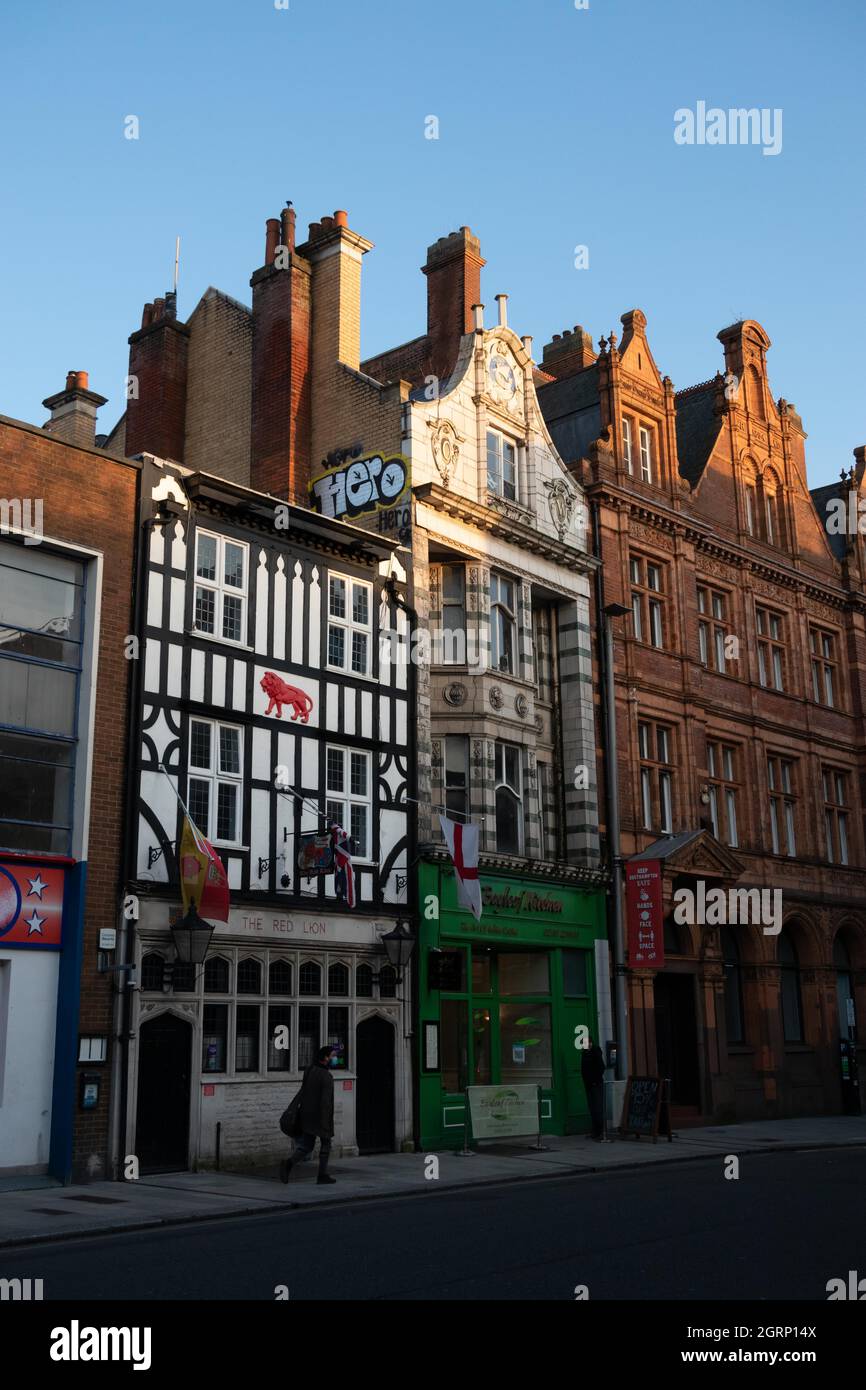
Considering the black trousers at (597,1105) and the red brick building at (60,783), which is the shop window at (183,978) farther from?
the black trousers at (597,1105)

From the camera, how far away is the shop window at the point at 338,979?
23.3 metres

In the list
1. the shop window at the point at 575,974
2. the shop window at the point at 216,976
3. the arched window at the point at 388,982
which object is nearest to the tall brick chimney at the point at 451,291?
the shop window at the point at 575,974

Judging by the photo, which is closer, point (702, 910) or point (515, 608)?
point (515, 608)

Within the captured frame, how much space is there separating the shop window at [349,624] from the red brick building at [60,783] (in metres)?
4.63

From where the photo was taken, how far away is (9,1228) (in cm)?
1388

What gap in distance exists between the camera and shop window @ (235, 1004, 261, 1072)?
2156 centimetres

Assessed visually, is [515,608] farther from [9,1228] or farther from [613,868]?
[9,1228]

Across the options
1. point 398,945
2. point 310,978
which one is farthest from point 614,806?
point 310,978

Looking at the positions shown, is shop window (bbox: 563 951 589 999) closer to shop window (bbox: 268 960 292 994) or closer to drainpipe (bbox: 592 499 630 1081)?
drainpipe (bbox: 592 499 630 1081)

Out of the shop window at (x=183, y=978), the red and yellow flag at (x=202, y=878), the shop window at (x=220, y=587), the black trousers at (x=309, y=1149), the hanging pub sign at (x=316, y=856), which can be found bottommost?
the black trousers at (x=309, y=1149)

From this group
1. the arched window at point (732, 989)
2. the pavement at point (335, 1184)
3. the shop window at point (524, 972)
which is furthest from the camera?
the arched window at point (732, 989)

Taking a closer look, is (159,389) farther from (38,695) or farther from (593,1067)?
(593,1067)
